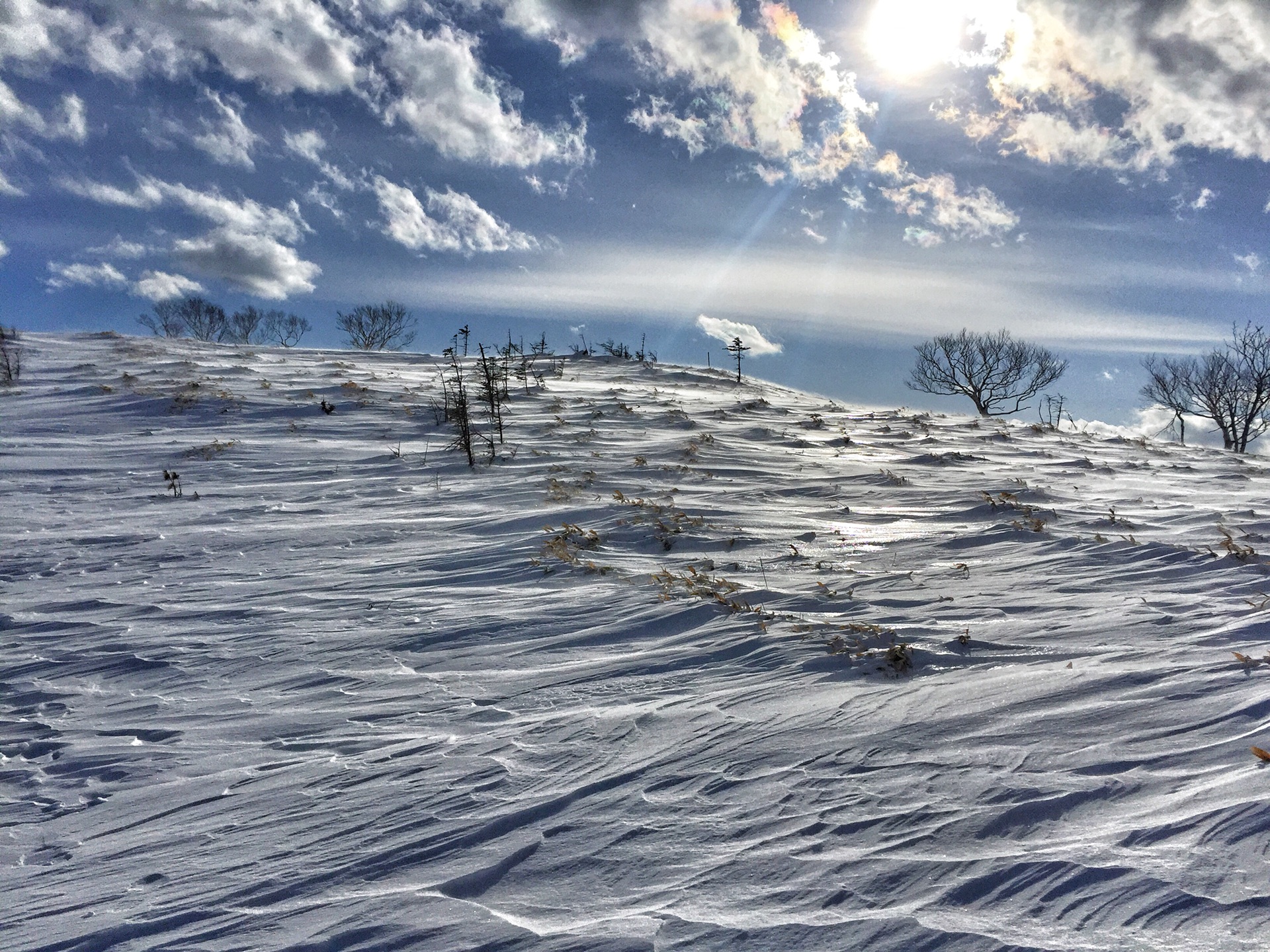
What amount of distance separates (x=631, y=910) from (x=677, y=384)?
11552 mm

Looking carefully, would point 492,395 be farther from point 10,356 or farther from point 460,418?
point 10,356

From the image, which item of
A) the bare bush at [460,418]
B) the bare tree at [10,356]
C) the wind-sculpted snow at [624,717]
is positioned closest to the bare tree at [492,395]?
the bare bush at [460,418]

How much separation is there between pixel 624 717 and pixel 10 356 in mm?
12165

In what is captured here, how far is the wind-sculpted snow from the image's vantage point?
1621mm

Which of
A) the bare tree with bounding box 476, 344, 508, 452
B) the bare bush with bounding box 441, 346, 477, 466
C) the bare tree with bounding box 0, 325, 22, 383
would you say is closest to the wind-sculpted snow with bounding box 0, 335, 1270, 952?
the bare bush with bounding box 441, 346, 477, 466

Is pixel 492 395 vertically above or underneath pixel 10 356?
underneath

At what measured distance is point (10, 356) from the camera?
9891 mm

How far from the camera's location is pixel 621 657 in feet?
9.42

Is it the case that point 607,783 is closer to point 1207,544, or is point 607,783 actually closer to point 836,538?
point 836,538

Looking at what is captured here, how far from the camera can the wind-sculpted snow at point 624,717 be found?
1621 millimetres

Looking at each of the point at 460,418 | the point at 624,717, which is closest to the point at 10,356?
the point at 460,418

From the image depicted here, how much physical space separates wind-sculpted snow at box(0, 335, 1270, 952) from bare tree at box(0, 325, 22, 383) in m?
4.35

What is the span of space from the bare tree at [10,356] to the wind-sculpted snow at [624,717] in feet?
14.3

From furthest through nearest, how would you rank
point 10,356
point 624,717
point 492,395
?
1. point 10,356
2. point 492,395
3. point 624,717
